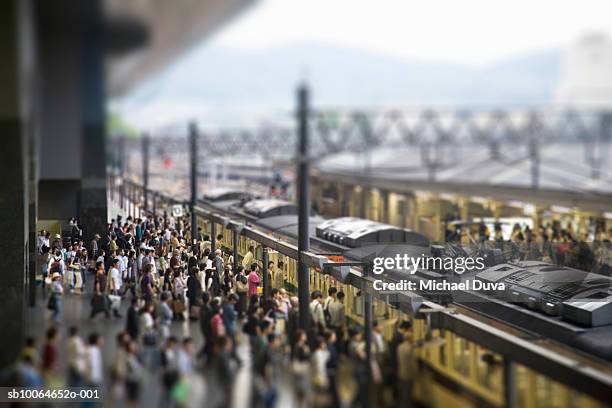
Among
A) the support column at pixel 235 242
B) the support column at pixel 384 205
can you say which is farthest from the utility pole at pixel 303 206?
the support column at pixel 384 205

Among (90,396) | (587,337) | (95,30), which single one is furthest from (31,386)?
(587,337)

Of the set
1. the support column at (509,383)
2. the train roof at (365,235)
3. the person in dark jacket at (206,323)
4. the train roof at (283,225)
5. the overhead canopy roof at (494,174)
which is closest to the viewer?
the support column at (509,383)

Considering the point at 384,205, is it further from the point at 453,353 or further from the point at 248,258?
A: the point at 453,353

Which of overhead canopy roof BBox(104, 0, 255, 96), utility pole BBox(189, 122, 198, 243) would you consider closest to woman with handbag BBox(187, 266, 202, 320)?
utility pole BBox(189, 122, 198, 243)

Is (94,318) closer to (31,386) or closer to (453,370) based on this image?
(31,386)

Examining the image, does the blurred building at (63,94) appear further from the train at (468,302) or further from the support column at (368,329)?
the support column at (368,329)
